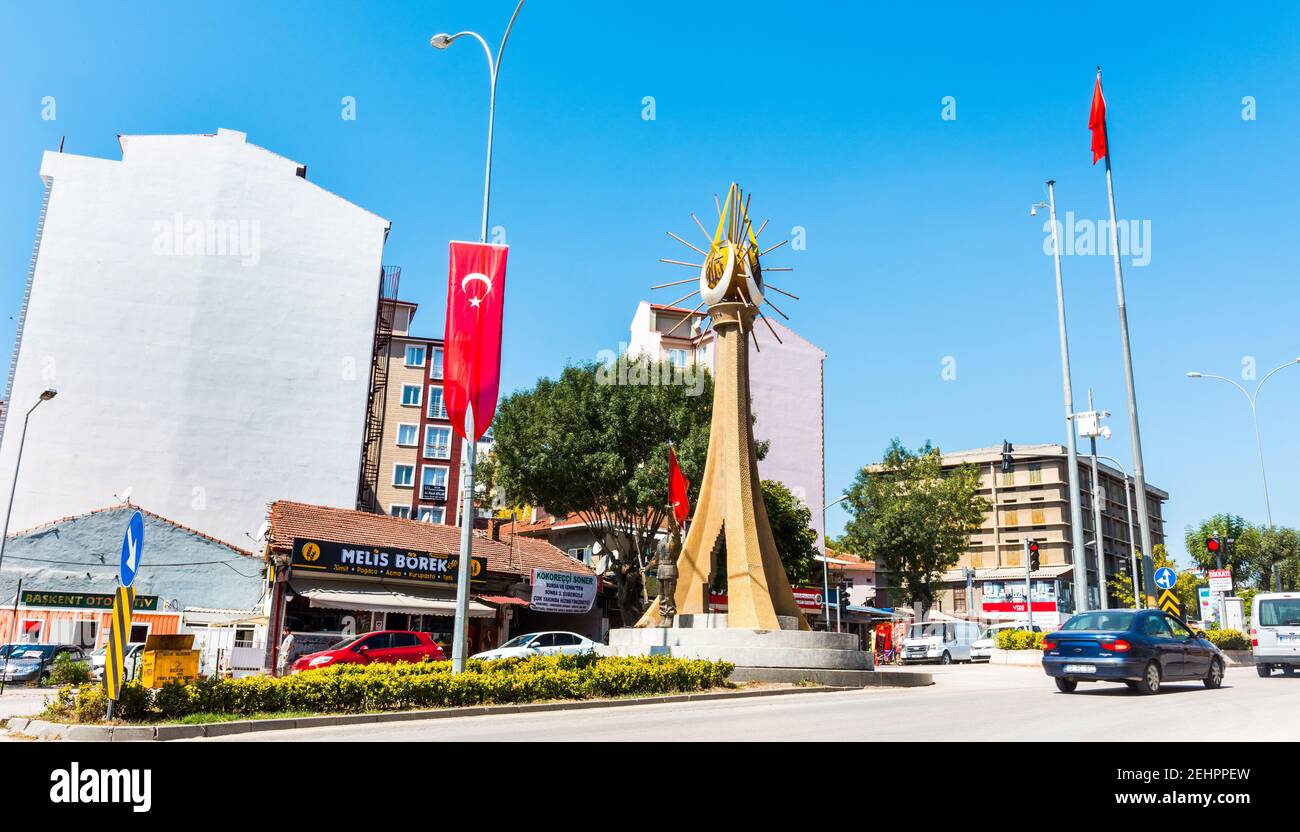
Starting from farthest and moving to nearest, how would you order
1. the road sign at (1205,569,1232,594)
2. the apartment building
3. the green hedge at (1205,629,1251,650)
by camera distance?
the apartment building
the road sign at (1205,569,1232,594)
the green hedge at (1205,629,1251,650)

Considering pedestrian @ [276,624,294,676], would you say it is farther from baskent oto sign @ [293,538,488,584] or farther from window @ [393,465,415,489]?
window @ [393,465,415,489]

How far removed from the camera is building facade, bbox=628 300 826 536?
58.8 metres

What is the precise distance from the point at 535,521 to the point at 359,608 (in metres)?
24.4

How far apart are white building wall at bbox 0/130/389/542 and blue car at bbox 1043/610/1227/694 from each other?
3699cm

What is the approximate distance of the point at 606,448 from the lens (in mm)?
36281

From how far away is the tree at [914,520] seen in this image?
59125mm

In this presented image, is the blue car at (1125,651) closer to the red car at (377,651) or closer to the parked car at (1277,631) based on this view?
the parked car at (1277,631)

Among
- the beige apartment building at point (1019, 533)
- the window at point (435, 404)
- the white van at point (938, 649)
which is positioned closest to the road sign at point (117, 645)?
the white van at point (938, 649)

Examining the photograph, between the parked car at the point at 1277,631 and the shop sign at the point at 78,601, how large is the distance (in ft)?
116

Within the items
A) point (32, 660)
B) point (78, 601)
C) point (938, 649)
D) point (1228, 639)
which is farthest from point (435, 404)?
point (1228, 639)

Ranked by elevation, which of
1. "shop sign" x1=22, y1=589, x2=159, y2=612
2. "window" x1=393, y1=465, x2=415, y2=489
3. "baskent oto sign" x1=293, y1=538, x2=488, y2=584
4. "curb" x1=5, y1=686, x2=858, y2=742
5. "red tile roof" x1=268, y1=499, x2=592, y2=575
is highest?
"window" x1=393, y1=465, x2=415, y2=489

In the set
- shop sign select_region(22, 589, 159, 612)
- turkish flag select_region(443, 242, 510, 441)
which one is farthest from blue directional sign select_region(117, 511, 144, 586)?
shop sign select_region(22, 589, 159, 612)

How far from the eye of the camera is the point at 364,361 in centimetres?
4697
